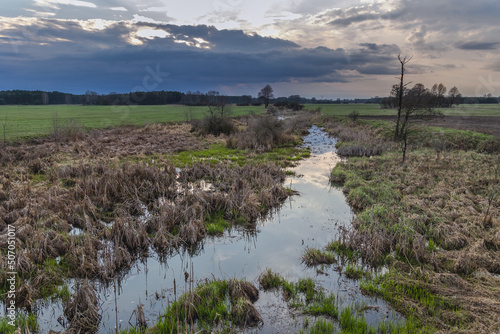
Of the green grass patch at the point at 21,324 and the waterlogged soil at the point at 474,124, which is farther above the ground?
the waterlogged soil at the point at 474,124

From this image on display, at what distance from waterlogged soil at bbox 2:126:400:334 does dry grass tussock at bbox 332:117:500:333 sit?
116 cm

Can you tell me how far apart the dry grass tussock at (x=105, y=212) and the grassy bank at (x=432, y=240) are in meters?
4.33

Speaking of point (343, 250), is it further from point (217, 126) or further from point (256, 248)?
point (217, 126)

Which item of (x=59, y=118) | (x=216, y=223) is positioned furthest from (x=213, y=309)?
(x=59, y=118)

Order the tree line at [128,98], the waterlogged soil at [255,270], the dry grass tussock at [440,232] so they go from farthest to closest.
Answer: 1. the tree line at [128,98]
2. the dry grass tussock at [440,232]
3. the waterlogged soil at [255,270]

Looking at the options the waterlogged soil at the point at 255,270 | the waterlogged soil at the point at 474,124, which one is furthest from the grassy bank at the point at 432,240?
the waterlogged soil at the point at 474,124

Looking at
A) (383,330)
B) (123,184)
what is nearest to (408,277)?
(383,330)

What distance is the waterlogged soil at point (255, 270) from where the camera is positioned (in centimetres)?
629

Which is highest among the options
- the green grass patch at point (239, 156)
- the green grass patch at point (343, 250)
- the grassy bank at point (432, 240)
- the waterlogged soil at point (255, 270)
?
the green grass patch at point (239, 156)

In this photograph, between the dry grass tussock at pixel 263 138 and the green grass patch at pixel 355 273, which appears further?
the dry grass tussock at pixel 263 138

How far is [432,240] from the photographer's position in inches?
371

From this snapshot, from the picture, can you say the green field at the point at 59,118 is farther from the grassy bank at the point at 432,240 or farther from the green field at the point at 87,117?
the grassy bank at the point at 432,240

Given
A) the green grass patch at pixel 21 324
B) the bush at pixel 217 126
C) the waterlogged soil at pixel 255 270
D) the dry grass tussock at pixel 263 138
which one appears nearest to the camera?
the green grass patch at pixel 21 324

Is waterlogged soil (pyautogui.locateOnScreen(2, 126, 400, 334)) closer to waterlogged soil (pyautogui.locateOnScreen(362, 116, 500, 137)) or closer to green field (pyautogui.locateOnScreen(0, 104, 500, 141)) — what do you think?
green field (pyautogui.locateOnScreen(0, 104, 500, 141))
